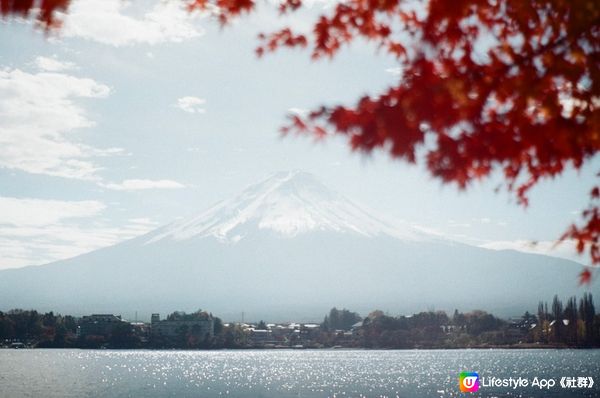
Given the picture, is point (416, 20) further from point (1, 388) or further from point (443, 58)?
point (1, 388)

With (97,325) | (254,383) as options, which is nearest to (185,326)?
(97,325)

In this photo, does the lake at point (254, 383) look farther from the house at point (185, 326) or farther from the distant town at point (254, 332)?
the distant town at point (254, 332)

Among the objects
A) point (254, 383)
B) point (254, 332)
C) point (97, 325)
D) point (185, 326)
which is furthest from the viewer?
point (254, 332)

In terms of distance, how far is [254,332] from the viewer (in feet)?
590

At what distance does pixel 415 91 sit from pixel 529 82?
0.85 m

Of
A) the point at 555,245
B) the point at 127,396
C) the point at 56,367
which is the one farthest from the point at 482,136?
the point at 56,367

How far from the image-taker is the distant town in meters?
158

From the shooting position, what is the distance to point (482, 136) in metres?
4.98

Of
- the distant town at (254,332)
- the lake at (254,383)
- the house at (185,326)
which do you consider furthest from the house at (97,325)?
the lake at (254,383)

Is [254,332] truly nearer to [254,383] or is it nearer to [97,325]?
[97,325]

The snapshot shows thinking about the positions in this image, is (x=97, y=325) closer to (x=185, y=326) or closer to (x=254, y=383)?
(x=185, y=326)

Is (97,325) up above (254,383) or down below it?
above

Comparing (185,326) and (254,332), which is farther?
(254,332)

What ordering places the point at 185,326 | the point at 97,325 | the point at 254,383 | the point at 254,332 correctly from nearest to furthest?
the point at 254,383 → the point at 185,326 → the point at 97,325 → the point at 254,332
